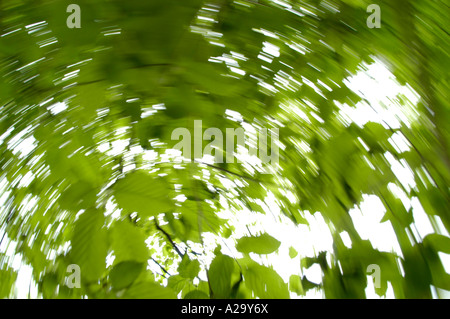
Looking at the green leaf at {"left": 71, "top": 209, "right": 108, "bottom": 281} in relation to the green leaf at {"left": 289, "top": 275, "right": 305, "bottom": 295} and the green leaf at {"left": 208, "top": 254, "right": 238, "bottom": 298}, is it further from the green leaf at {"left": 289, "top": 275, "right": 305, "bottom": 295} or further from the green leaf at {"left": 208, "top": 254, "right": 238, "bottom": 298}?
the green leaf at {"left": 289, "top": 275, "right": 305, "bottom": 295}

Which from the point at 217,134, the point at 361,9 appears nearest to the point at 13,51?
the point at 217,134

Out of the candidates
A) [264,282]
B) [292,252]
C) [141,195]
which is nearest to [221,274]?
[264,282]

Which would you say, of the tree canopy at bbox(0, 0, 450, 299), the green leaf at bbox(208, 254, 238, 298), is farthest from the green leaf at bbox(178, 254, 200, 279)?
the green leaf at bbox(208, 254, 238, 298)

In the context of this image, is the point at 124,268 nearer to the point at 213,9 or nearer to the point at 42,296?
the point at 213,9

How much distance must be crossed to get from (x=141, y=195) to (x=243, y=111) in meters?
0.34

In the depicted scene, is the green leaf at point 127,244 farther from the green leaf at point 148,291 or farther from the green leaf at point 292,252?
the green leaf at point 292,252

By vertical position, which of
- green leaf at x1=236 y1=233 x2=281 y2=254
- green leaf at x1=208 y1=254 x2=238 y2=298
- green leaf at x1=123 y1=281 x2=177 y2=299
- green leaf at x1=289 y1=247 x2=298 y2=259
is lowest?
green leaf at x1=123 y1=281 x2=177 y2=299

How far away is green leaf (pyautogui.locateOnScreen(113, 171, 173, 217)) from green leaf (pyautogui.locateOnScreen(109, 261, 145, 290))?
0.26ft

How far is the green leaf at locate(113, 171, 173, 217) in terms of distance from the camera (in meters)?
0.48

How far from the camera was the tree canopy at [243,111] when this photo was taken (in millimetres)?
454

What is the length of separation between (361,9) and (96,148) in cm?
68

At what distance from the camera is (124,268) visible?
0.48m

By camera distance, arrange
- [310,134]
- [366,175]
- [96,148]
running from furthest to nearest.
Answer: [96,148], [310,134], [366,175]

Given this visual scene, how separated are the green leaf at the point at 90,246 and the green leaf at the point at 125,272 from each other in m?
0.02
